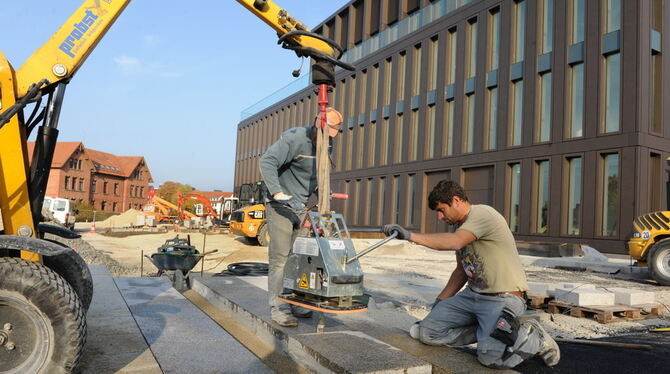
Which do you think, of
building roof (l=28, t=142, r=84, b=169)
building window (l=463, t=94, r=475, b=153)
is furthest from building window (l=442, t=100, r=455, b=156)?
building roof (l=28, t=142, r=84, b=169)

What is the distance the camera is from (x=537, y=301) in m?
6.41

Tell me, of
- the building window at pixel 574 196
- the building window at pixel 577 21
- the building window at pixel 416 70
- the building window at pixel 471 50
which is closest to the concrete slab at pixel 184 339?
the building window at pixel 574 196

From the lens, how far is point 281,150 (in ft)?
14.3

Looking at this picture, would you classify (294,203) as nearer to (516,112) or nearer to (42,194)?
(42,194)

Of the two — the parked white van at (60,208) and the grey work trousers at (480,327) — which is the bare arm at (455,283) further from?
the parked white van at (60,208)

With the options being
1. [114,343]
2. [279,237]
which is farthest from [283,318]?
[114,343]

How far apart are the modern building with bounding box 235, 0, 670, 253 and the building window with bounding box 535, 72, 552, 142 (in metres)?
0.04

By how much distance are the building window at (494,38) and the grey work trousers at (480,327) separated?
1907cm

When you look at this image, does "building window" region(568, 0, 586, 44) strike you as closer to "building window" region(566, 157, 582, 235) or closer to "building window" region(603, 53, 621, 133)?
"building window" region(603, 53, 621, 133)

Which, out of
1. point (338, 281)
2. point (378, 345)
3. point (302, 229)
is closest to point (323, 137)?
point (302, 229)

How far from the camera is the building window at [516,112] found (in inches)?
776

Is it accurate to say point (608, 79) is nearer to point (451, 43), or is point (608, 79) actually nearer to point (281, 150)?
point (451, 43)

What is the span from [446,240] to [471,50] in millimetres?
20712

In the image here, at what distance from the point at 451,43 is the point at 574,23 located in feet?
21.5
